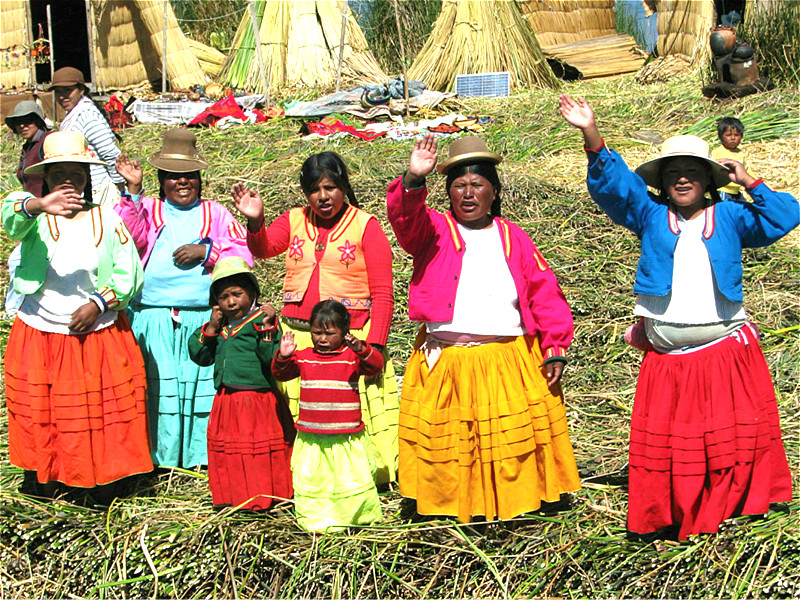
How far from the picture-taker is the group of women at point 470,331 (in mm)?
3518

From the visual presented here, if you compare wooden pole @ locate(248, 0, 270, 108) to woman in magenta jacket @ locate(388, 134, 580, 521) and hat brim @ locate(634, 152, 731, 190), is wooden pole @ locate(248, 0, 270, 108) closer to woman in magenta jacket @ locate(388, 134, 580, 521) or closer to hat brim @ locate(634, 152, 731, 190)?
woman in magenta jacket @ locate(388, 134, 580, 521)

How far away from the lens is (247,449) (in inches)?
157

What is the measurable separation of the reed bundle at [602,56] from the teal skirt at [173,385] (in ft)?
39.7

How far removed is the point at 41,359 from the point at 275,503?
4.06 feet

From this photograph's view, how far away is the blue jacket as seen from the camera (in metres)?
3.45

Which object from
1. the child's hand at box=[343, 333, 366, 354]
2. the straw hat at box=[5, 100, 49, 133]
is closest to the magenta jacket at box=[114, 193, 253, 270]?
the child's hand at box=[343, 333, 366, 354]

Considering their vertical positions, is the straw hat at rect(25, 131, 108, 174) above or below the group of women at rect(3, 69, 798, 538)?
above

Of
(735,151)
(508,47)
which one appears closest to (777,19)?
(508,47)

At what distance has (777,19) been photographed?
35.2 ft

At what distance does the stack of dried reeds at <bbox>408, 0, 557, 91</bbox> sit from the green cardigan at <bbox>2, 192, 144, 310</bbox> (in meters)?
9.45

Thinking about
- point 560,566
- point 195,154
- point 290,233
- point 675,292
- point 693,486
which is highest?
point 195,154

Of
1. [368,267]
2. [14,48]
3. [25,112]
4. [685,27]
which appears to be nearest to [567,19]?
[685,27]

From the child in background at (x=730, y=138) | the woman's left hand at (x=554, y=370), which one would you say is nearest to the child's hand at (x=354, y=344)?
the woman's left hand at (x=554, y=370)

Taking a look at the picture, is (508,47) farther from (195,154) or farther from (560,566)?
(560,566)
